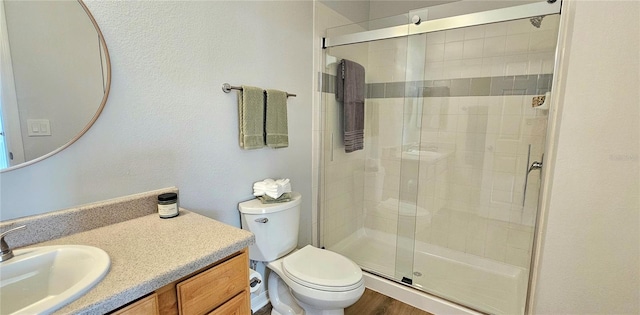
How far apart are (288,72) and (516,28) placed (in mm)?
1649

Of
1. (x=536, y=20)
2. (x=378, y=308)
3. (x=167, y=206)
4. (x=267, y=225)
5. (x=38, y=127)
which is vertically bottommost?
(x=378, y=308)

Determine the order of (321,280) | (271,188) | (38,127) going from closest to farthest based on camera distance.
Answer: (38,127), (321,280), (271,188)

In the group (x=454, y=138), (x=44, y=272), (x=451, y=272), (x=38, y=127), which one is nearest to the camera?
(x=44, y=272)

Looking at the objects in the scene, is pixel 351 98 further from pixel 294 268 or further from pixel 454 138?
pixel 294 268

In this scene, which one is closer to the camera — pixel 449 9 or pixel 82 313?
pixel 82 313

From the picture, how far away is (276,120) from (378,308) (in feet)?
4.70

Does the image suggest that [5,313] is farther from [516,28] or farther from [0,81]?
[516,28]

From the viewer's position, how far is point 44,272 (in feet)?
2.84

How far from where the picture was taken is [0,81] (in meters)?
0.92

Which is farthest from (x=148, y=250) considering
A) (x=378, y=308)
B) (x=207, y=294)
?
(x=378, y=308)

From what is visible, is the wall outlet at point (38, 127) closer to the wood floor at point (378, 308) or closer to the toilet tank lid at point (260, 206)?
the toilet tank lid at point (260, 206)

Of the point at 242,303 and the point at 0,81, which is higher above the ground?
the point at 0,81

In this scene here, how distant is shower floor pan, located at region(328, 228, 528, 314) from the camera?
192 cm

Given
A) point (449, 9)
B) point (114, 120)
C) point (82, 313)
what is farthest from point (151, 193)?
point (449, 9)
